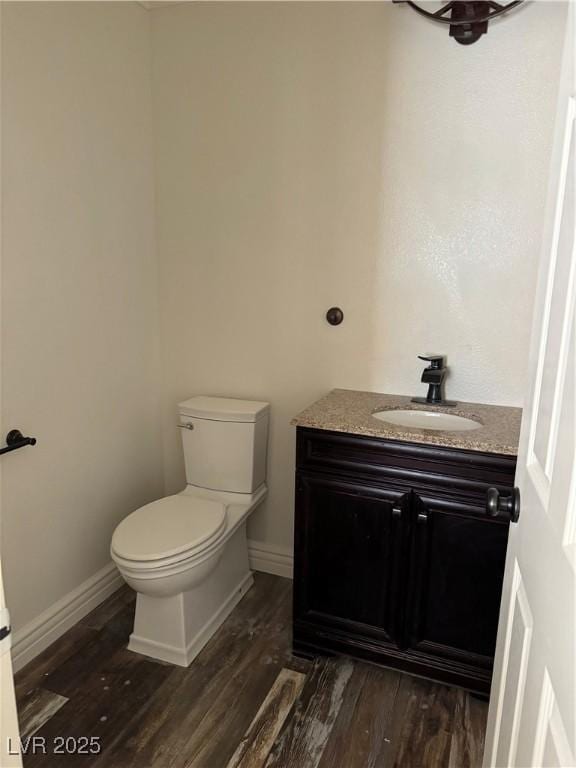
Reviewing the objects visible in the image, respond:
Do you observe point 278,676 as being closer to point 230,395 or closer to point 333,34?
point 230,395

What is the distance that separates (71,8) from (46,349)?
1163mm

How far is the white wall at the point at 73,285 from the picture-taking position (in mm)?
1788

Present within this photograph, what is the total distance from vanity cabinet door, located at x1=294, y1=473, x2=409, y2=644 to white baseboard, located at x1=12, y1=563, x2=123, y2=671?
0.85 metres

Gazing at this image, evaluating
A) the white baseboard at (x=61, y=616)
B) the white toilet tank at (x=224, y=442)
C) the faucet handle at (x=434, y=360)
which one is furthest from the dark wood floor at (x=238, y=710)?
the faucet handle at (x=434, y=360)

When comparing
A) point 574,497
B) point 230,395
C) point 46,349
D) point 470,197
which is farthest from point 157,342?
point 574,497

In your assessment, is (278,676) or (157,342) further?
(157,342)

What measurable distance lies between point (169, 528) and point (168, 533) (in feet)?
0.12

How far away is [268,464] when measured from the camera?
2.46 m

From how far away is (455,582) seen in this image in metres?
1.76

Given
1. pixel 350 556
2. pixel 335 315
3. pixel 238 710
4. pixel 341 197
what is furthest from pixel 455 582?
pixel 341 197

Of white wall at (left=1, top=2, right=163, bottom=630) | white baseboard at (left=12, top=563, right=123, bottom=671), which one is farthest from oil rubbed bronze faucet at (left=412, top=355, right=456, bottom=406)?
white baseboard at (left=12, top=563, right=123, bottom=671)

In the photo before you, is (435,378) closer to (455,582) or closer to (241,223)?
(455,582)

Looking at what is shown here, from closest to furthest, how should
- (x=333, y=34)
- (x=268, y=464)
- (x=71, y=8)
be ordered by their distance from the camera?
(x=71, y=8), (x=333, y=34), (x=268, y=464)

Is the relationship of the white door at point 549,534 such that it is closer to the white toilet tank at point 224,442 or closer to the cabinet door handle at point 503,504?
the cabinet door handle at point 503,504
